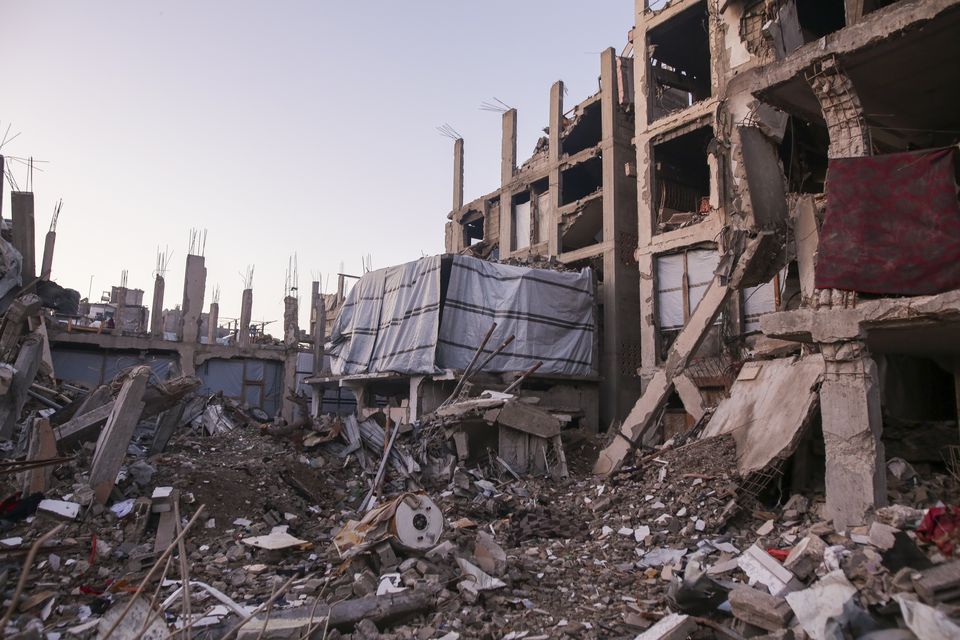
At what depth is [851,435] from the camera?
6410 mm

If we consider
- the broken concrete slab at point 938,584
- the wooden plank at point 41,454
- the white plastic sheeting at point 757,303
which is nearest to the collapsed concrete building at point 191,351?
the wooden plank at point 41,454

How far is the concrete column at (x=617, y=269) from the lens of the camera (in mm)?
17734

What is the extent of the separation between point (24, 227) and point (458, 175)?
644 inches

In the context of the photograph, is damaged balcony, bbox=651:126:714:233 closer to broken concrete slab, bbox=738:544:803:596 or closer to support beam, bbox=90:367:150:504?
broken concrete slab, bbox=738:544:803:596

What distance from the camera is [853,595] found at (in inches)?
181

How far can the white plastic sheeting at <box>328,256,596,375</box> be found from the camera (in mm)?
15875

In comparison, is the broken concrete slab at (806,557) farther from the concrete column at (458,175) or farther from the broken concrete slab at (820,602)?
the concrete column at (458,175)

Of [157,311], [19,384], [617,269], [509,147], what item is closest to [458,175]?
[509,147]

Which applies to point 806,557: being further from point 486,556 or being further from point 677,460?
point 677,460

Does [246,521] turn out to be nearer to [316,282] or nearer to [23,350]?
[23,350]

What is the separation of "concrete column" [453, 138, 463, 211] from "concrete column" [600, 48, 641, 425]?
8.71 meters

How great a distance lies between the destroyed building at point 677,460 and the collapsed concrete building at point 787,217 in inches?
1.7

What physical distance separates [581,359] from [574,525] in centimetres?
914

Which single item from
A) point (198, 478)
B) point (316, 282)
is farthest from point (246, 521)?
point (316, 282)
